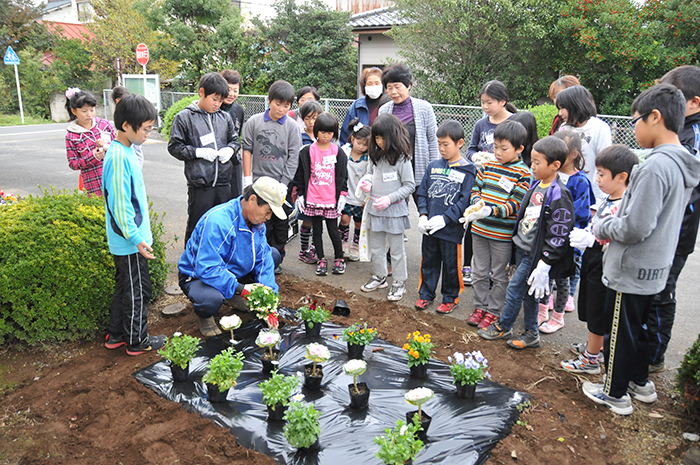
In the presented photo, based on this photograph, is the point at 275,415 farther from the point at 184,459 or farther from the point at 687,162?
the point at 687,162

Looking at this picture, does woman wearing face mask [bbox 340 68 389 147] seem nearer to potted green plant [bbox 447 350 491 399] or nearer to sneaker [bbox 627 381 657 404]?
potted green plant [bbox 447 350 491 399]

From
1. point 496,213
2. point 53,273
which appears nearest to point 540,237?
point 496,213

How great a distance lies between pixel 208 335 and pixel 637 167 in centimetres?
324

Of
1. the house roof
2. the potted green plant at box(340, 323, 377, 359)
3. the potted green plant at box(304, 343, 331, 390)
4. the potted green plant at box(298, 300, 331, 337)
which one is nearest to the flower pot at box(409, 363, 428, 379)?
the potted green plant at box(340, 323, 377, 359)

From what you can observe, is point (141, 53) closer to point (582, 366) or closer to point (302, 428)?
point (302, 428)

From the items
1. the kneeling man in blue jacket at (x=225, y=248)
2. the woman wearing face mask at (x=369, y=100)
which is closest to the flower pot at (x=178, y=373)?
the kneeling man in blue jacket at (x=225, y=248)

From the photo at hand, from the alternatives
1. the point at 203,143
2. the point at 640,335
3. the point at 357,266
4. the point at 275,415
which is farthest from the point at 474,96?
the point at 275,415

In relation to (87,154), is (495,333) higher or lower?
lower

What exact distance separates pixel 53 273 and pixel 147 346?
87cm

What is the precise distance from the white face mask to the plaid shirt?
9.69ft

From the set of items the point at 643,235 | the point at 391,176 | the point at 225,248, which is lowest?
the point at 225,248

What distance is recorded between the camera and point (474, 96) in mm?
12859

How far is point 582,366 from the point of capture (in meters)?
3.32

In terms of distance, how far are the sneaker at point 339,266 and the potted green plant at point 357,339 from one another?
1858mm
